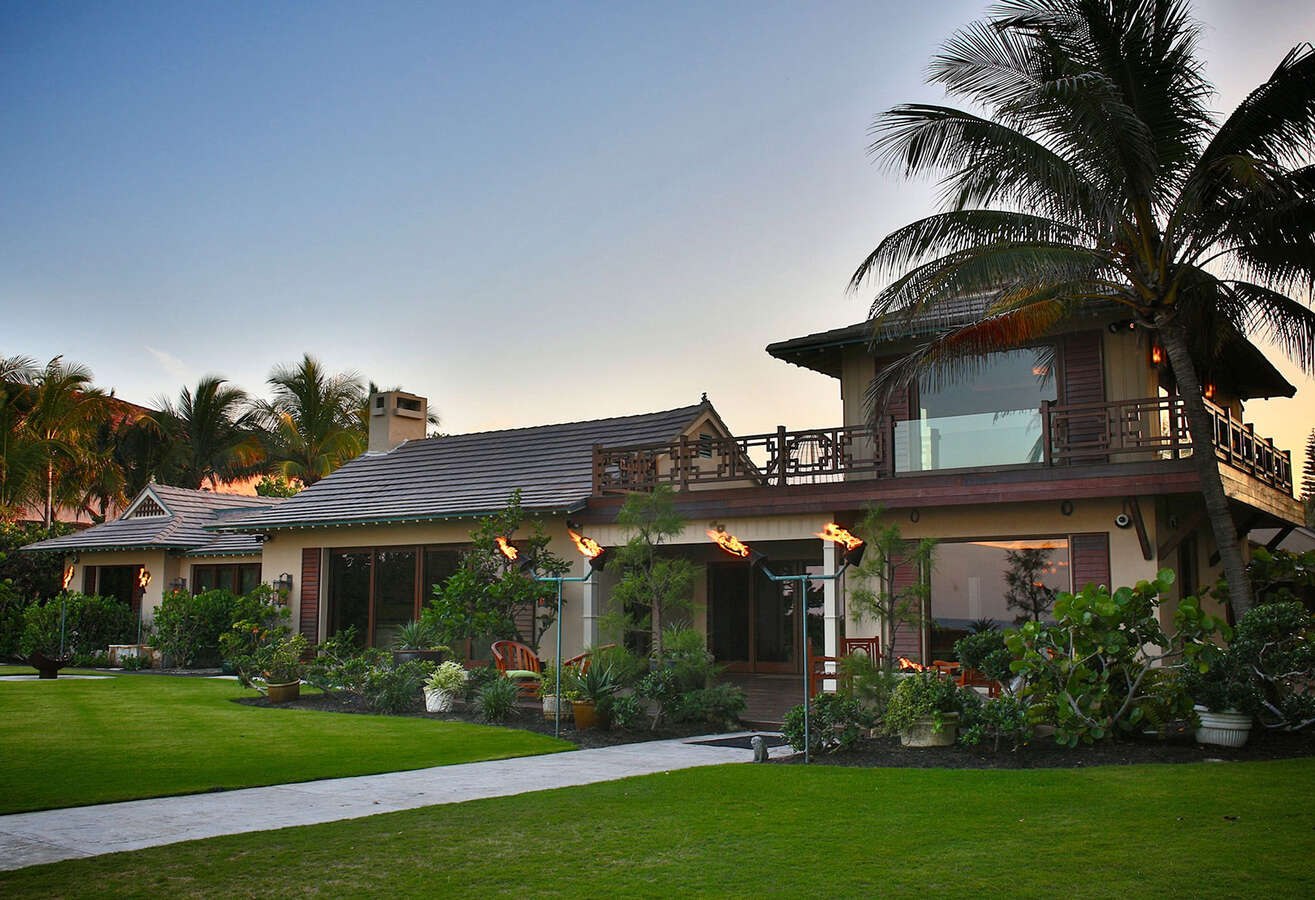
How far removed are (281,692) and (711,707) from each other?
6.72 metres

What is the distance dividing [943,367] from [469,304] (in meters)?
11.6

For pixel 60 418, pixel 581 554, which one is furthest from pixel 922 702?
pixel 60 418

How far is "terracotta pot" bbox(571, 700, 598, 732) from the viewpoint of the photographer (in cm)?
1262

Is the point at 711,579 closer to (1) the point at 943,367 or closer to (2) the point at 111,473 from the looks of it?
(1) the point at 943,367

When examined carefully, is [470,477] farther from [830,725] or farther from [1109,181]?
[1109,181]

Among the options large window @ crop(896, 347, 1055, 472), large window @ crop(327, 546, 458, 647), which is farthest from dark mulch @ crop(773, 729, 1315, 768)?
large window @ crop(327, 546, 458, 647)

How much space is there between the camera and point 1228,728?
31.9 feet

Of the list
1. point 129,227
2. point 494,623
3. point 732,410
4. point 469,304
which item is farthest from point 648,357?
point 129,227

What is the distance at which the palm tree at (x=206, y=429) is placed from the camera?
38281 millimetres

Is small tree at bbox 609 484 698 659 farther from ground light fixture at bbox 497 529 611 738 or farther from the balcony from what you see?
the balcony

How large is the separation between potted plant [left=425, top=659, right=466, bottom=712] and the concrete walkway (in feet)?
12.4

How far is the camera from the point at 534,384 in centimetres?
2711

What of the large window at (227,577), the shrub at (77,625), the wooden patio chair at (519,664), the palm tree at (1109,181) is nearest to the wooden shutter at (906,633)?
the palm tree at (1109,181)

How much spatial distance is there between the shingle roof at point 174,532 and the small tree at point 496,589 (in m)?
8.44
